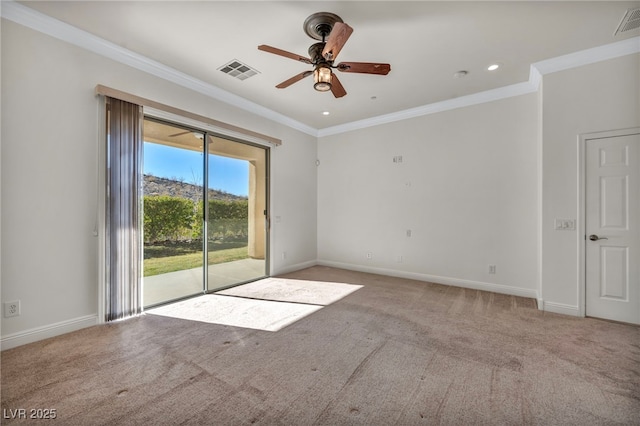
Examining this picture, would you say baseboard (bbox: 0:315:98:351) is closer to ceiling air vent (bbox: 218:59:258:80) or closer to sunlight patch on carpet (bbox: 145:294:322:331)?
sunlight patch on carpet (bbox: 145:294:322:331)

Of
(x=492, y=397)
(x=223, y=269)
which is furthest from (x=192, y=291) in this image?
(x=492, y=397)

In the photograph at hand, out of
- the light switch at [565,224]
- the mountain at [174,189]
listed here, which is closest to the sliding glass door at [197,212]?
the mountain at [174,189]

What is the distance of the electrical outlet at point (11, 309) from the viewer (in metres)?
2.36

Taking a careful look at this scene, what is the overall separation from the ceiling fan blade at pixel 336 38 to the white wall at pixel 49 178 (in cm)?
245

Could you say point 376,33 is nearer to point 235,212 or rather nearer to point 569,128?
point 569,128

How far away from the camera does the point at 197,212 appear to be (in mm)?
3930

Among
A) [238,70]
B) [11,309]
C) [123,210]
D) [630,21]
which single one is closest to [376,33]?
[238,70]

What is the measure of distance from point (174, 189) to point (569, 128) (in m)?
5.15

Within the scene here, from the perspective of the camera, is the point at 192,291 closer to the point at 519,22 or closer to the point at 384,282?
the point at 384,282

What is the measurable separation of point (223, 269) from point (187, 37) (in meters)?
3.21

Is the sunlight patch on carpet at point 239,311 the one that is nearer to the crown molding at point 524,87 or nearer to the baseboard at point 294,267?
the baseboard at point 294,267

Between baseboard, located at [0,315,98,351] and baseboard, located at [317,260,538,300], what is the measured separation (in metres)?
4.16

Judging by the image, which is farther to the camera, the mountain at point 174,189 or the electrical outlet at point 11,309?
the mountain at point 174,189

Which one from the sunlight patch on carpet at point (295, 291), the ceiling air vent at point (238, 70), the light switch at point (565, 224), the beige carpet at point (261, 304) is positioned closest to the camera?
the beige carpet at point (261, 304)
